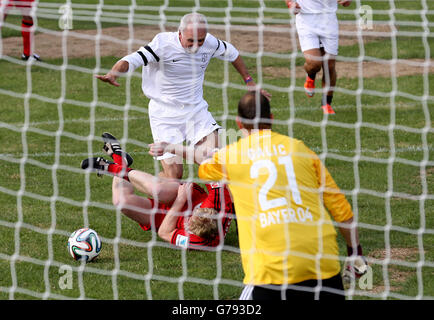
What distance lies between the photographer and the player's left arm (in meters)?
7.50

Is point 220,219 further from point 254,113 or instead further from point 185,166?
point 185,166

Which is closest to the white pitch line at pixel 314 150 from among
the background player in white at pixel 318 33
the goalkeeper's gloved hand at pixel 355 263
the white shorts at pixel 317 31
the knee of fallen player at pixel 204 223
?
the background player in white at pixel 318 33

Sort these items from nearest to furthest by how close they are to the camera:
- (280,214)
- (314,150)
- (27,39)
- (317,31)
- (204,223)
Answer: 1. (280,214)
2. (204,223)
3. (314,150)
4. (317,31)
5. (27,39)

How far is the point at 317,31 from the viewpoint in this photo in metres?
11.6

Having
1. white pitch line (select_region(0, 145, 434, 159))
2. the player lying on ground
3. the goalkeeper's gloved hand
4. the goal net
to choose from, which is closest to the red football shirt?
the player lying on ground

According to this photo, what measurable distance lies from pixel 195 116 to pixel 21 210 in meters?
2.12

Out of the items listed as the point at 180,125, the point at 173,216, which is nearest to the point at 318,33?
the point at 180,125

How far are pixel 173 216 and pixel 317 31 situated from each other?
5.13 metres

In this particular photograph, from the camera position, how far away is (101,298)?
21.0 feet

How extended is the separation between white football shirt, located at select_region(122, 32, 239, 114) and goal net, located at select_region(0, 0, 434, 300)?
11.8 inches

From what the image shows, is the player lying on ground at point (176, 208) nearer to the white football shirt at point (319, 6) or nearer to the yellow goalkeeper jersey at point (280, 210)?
the yellow goalkeeper jersey at point (280, 210)

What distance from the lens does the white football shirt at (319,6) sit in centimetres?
1177
